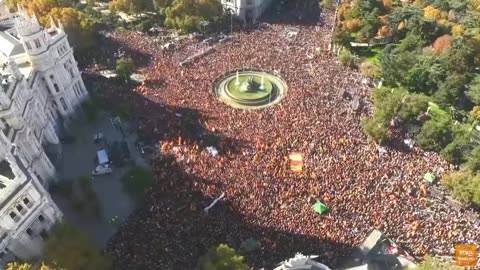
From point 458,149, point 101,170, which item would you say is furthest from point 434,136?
point 101,170

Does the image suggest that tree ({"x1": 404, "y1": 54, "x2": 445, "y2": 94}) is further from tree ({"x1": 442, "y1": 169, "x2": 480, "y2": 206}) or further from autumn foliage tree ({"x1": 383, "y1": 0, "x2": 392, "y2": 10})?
tree ({"x1": 442, "y1": 169, "x2": 480, "y2": 206})

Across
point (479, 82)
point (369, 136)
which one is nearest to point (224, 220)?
point (369, 136)

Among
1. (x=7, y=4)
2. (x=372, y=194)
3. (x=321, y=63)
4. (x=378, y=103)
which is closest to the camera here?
(x=372, y=194)

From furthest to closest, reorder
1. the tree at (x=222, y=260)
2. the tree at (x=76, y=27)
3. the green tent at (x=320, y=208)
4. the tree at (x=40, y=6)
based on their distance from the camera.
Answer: the tree at (x=40, y=6)
the tree at (x=76, y=27)
the green tent at (x=320, y=208)
the tree at (x=222, y=260)

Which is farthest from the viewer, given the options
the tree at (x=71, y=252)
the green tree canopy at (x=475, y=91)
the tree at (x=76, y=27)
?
the tree at (x=76, y=27)

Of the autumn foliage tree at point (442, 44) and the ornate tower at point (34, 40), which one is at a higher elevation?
the ornate tower at point (34, 40)

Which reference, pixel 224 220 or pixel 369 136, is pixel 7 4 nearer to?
pixel 224 220

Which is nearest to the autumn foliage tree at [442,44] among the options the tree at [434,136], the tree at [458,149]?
the tree at [434,136]

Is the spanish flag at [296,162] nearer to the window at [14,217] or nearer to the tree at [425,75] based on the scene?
the tree at [425,75]
